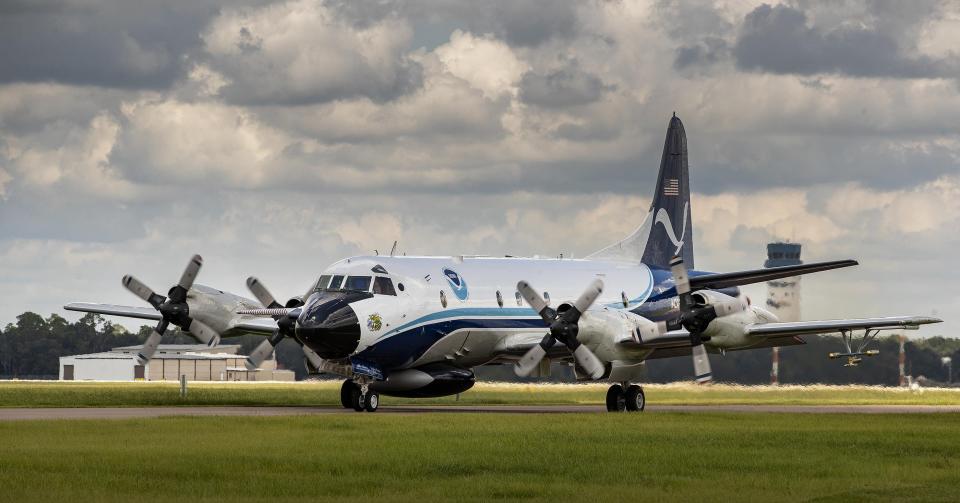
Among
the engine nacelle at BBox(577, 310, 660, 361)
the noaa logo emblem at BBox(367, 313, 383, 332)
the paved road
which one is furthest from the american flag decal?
the noaa logo emblem at BBox(367, 313, 383, 332)

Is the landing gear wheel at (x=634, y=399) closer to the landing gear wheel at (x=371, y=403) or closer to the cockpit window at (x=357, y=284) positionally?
the landing gear wheel at (x=371, y=403)

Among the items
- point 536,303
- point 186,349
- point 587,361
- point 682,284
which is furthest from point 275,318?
point 186,349

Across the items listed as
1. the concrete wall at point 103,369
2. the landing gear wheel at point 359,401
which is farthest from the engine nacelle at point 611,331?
the concrete wall at point 103,369

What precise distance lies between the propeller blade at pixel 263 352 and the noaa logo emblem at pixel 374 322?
11.2 ft

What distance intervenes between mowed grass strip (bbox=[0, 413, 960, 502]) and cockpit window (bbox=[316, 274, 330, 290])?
558 centimetres

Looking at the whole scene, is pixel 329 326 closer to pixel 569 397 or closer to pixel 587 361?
pixel 587 361

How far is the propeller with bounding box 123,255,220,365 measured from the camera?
44156 mm

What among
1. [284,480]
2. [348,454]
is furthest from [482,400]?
[284,480]

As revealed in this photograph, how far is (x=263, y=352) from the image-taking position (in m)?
43.1

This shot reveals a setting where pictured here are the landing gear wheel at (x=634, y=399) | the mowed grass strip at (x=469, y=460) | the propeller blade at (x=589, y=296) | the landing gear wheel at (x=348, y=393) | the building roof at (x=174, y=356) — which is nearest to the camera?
the mowed grass strip at (x=469, y=460)

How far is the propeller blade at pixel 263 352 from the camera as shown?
4153 centimetres

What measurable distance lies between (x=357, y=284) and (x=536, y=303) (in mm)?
4942

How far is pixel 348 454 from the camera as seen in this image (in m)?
25.9

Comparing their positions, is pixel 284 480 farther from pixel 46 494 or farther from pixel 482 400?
pixel 482 400
